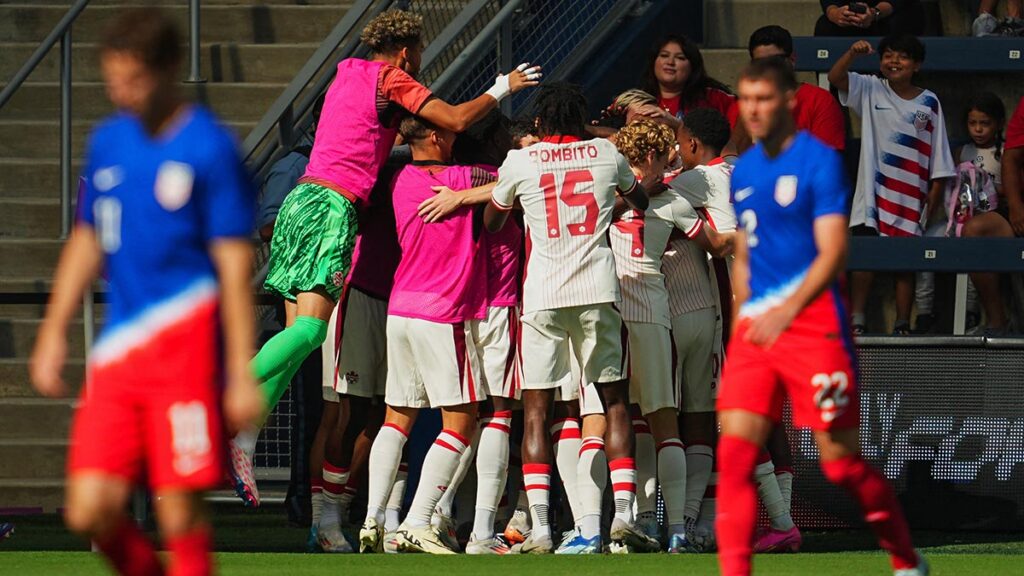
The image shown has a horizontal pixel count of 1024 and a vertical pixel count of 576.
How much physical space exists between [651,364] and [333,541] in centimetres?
185

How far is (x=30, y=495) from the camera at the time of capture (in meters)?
10.8

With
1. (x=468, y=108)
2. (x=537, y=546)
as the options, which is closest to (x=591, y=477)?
(x=537, y=546)

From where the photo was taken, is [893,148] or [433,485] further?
[893,148]

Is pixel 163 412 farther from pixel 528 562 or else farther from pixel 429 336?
pixel 429 336

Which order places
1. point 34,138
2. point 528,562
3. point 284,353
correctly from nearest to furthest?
point 528,562
point 284,353
point 34,138

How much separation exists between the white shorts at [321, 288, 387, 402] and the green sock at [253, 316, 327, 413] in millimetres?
637

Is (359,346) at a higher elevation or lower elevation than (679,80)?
lower

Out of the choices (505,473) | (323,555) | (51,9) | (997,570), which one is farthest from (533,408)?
(51,9)

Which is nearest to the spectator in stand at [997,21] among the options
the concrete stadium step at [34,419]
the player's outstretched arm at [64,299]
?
the concrete stadium step at [34,419]

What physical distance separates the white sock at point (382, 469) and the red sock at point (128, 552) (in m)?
3.38

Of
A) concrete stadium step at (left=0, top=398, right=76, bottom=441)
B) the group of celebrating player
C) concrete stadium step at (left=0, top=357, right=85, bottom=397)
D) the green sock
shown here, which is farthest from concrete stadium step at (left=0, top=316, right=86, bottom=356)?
the green sock

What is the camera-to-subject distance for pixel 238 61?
13070 millimetres

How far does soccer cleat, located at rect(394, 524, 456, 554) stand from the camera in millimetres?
8336

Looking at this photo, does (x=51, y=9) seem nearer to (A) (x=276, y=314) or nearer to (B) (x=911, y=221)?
(A) (x=276, y=314)
